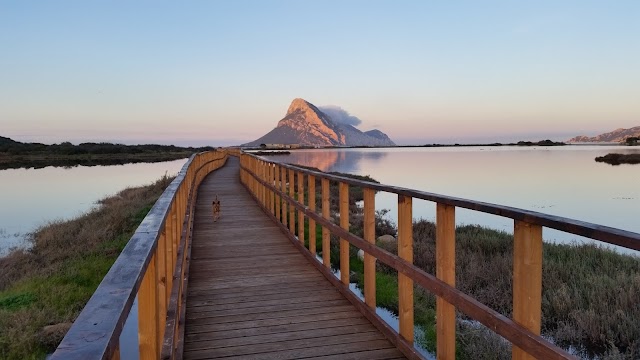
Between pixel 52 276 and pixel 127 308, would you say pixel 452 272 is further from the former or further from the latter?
pixel 52 276

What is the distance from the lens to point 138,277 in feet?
5.74

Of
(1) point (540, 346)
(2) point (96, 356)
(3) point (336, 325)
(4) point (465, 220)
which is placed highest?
(2) point (96, 356)

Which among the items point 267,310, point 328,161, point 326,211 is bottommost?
point 328,161

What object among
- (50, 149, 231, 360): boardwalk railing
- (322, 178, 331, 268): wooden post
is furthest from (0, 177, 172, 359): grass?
(322, 178, 331, 268): wooden post

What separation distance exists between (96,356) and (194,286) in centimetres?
480

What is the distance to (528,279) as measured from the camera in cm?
237


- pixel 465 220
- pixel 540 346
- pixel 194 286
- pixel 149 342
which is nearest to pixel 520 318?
pixel 540 346

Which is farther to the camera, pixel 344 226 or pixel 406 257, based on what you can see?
pixel 344 226

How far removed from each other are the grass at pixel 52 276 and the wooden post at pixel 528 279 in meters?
5.44

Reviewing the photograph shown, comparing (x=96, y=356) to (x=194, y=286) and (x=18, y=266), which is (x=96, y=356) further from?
(x=18, y=266)

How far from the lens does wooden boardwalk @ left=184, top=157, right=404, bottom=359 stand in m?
3.87

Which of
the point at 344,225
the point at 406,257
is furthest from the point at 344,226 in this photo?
the point at 406,257

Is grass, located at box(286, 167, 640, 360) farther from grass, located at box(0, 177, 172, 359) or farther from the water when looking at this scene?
the water

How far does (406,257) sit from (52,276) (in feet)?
25.6
